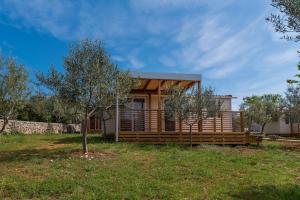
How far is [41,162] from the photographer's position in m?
11.3

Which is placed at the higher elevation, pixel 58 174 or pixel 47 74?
pixel 47 74

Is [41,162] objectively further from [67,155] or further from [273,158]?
[273,158]

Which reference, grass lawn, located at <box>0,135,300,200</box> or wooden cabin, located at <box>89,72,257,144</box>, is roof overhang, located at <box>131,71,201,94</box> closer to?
wooden cabin, located at <box>89,72,257,144</box>

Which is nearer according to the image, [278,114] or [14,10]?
[14,10]

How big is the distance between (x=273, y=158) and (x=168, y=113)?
5386mm

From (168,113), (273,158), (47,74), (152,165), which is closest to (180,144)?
(168,113)

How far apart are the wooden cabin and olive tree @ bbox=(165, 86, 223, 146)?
51cm

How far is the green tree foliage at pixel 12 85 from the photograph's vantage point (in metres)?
15.3

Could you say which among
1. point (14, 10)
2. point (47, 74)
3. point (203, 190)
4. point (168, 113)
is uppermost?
point (14, 10)

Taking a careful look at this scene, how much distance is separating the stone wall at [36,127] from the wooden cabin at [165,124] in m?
7.98

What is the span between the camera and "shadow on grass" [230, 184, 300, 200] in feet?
29.4

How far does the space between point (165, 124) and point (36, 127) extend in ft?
41.3

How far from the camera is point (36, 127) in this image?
1100 inches

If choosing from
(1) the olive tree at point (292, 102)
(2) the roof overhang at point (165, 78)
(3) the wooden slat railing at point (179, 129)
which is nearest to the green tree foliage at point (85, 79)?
(2) the roof overhang at point (165, 78)
